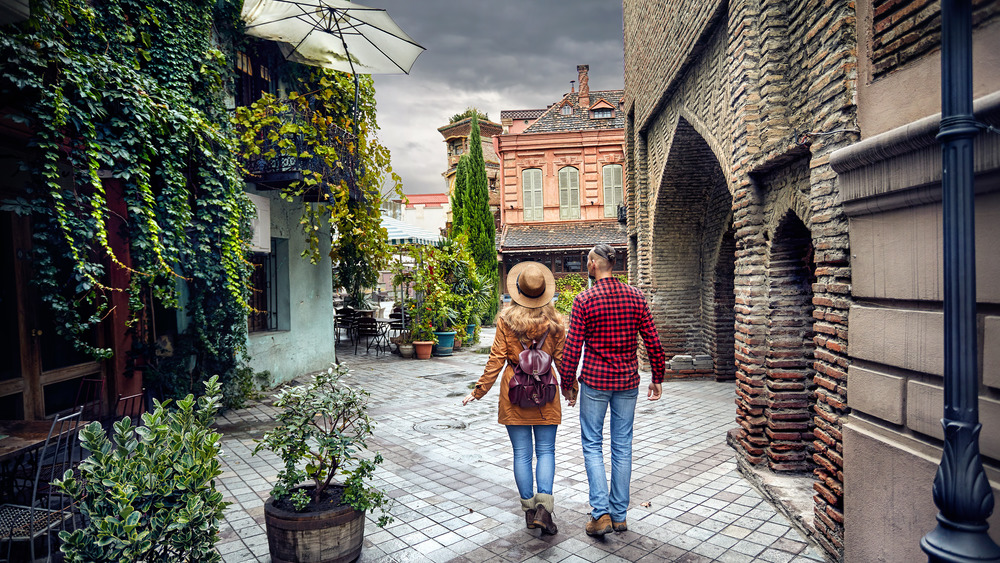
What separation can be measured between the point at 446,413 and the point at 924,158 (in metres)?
6.41

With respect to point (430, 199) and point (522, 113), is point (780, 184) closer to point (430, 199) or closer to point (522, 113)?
point (522, 113)

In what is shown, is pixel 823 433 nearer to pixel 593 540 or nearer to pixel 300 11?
pixel 593 540

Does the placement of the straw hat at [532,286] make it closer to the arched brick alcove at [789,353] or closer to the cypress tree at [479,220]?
the arched brick alcove at [789,353]

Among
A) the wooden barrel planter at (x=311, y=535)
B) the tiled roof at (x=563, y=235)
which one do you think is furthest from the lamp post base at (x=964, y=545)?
the tiled roof at (x=563, y=235)

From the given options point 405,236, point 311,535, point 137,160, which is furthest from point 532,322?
point 405,236

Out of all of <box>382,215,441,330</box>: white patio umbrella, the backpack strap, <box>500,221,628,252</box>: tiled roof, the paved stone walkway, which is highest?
<box>500,221,628,252</box>: tiled roof

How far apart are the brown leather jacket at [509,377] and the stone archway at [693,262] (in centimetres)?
576

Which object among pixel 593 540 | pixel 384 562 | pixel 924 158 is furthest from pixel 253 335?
pixel 924 158

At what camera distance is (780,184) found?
192 inches

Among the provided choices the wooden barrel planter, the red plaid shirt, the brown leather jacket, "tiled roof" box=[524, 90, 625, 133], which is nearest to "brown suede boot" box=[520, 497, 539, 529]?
the brown leather jacket

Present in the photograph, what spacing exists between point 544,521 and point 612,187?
2387 cm

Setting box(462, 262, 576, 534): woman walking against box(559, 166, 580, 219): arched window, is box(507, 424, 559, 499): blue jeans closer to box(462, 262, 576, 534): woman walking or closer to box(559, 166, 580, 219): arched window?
box(462, 262, 576, 534): woman walking

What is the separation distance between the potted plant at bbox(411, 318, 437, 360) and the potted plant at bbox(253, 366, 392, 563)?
32.1 ft

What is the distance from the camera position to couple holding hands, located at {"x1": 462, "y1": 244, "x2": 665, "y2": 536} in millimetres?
3951
